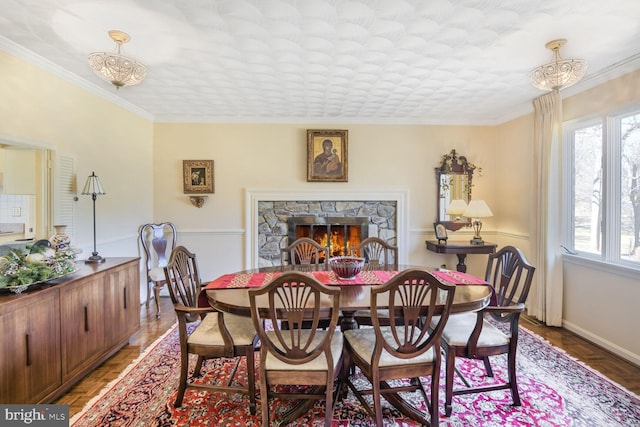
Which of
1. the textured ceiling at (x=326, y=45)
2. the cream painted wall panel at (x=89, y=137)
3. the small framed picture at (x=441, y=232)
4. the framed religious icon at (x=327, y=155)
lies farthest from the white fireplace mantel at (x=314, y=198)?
the cream painted wall panel at (x=89, y=137)

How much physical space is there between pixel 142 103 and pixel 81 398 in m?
3.12

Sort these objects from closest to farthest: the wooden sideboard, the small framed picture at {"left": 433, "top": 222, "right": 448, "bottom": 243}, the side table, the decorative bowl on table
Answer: the wooden sideboard
the decorative bowl on table
the side table
the small framed picture at {"left": 433, "top": 222, "right": 448, "bottom": 243}

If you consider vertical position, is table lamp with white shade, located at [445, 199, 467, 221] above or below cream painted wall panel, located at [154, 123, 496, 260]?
below

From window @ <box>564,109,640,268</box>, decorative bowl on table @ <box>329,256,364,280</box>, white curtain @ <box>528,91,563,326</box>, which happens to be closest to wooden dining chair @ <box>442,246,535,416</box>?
decorative bowl on table @ <box>329,256,364,280</box>

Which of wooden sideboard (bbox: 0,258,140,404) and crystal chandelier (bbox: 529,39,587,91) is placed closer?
wooden sideboard (bbox: 0,258,140,404)

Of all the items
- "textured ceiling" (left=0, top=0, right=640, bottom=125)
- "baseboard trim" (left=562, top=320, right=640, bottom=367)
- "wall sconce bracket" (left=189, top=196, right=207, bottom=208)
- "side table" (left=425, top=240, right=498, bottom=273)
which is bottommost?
"baseboard trim" (left=562, top=320, right=640, bottom=367)

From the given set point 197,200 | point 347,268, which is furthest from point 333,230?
point 347,268

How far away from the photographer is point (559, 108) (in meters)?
3.20

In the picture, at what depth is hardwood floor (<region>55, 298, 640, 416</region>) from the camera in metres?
2.16

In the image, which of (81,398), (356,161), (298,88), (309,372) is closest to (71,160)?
(81,398)

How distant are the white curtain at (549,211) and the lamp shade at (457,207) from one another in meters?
0.82

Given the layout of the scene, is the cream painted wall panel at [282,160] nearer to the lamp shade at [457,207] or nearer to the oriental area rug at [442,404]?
the lamp shade at [457,207]

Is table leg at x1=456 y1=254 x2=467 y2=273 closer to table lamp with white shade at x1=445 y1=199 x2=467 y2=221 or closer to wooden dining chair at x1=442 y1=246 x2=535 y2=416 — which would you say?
table lamp with white shade at x1=445 y1=199 x2=467 y2=221

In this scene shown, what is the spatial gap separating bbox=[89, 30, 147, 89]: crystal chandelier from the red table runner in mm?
1653
